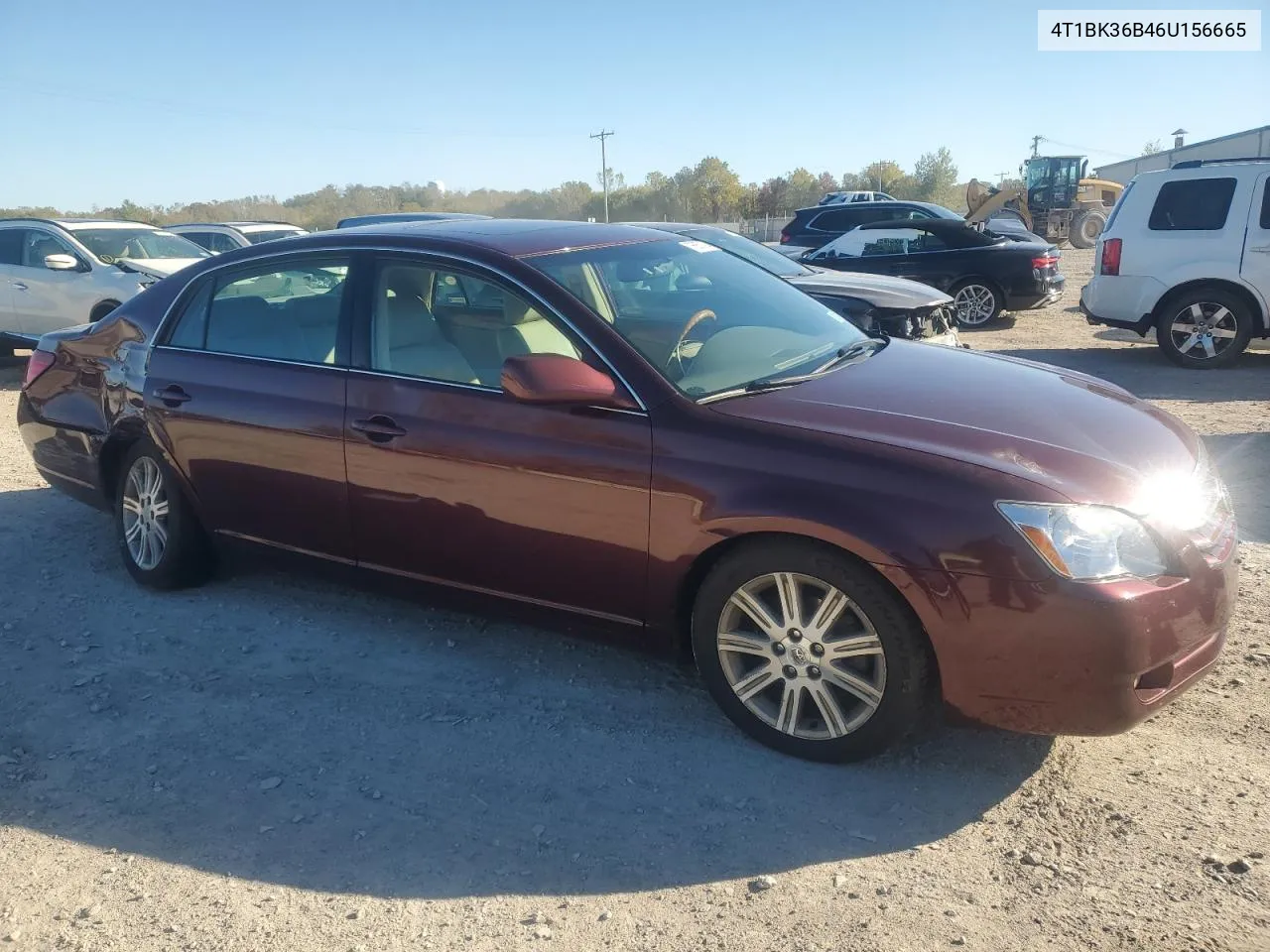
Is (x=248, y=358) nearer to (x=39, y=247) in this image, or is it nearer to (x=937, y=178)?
(x=39, y=247)

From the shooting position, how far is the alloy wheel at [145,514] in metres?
4.84

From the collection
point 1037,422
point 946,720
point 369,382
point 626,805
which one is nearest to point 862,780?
point 946,720

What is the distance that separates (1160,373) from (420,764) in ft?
30.4

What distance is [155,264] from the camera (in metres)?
12.4

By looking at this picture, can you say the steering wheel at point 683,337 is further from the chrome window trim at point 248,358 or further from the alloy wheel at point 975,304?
the alloy wheel at point 975,304

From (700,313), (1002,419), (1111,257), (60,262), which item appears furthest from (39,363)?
(1111,257)

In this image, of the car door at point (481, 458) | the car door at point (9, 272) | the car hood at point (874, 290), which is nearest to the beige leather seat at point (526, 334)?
the car door at point (481, 458)

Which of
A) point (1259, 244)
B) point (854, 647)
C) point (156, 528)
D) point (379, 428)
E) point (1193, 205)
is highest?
point (1193, 205)

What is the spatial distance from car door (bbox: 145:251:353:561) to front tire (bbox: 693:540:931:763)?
5.49ft

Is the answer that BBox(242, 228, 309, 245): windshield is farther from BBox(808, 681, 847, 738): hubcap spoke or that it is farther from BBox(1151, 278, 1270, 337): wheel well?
BBox(808, 681, 847, 738): hubcap spoke

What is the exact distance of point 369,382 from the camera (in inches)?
157

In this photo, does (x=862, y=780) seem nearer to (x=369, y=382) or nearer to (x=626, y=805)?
(x=626, y=805)

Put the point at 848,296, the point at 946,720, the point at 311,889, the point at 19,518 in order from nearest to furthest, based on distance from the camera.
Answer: the point at 311,889 < the point at 946,720 < the point at 19,518 < the point at 848,296

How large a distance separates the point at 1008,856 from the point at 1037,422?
1367 mm
